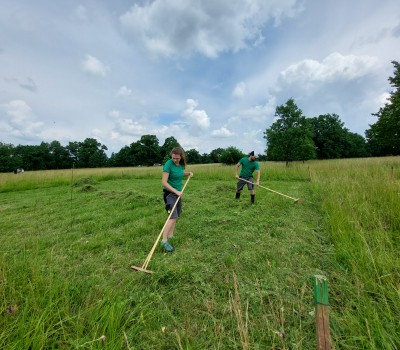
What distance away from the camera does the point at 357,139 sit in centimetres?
5266

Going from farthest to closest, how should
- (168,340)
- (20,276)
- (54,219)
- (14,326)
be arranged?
1. (54,219)
2. (20,276)
3. (168,340)
4. (14,326)

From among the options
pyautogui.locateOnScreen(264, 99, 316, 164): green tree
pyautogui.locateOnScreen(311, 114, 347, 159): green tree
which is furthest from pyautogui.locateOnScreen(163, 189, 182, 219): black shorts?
pyautogui.locateOnScreen(311, 114, 347, 159): green tree

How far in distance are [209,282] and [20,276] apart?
2119mm

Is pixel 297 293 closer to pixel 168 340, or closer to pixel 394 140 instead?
pixel 168 340

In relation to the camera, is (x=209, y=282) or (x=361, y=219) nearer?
(x=209, y=282)

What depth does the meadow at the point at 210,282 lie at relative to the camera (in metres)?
1.71

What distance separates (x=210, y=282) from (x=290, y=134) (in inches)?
1005

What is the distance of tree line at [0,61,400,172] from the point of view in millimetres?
16625

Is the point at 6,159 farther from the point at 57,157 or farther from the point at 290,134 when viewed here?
the point at 290,134

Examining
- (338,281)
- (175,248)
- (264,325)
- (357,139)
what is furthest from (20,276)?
(357,139)

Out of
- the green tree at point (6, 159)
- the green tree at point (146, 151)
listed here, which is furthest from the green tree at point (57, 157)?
the green tree at point (146, 151)

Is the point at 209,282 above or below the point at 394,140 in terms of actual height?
below

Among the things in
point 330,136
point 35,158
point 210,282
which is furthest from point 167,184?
point 35,158

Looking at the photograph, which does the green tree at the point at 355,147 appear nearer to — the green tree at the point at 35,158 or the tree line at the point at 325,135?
the tree line at the point at 325,135
